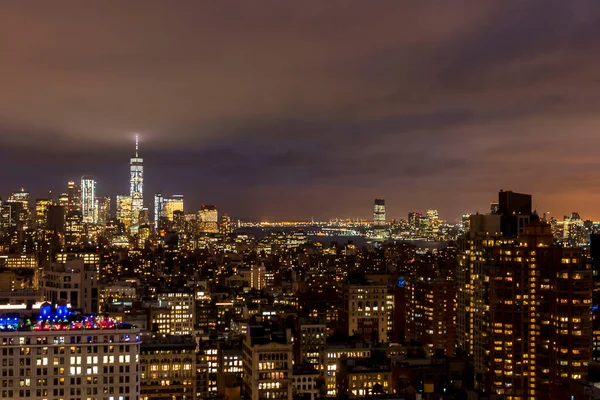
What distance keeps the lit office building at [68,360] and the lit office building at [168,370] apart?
59.3 ft

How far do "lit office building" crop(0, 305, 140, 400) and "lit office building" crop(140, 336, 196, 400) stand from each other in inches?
711

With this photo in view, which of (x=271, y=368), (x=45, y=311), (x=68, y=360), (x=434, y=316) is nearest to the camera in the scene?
(x=68, y=360)

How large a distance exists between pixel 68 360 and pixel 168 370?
2102 centimetres

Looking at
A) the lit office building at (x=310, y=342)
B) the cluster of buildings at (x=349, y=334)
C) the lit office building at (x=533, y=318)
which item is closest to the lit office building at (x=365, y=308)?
the cluster of buildings at (x=349, y=334)

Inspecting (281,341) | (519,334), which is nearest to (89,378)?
(281,341)

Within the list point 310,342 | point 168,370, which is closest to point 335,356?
point 310,342

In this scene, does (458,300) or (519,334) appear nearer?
(519,334)

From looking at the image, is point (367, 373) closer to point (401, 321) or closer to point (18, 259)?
point (401, 321)

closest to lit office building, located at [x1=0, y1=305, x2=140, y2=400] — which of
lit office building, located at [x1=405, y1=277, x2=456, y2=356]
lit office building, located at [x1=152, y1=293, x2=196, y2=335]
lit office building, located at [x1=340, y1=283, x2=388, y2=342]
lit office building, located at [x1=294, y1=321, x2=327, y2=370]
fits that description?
lit office building, located at [x1=294, y1=321, x2=327, y2=370]

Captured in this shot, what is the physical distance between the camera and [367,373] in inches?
2665

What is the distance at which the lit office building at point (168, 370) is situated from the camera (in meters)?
65.1

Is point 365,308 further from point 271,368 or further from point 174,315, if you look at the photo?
point 271,368

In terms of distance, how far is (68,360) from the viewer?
4622 centimetres

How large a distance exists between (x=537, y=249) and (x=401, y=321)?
4081 centimetres
